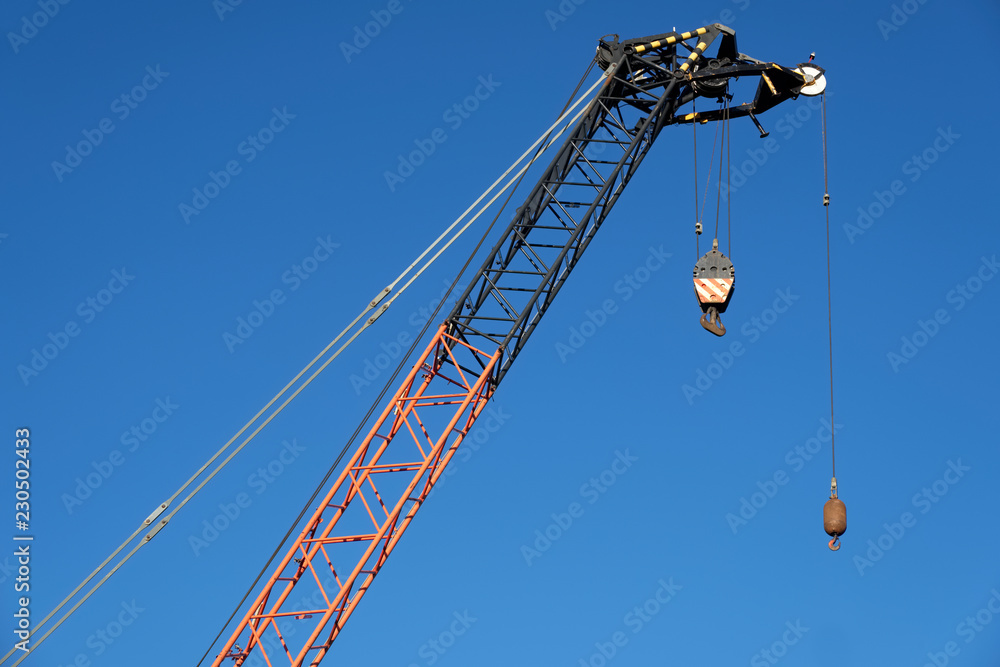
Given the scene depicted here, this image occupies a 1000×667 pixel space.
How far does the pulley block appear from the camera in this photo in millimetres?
51312

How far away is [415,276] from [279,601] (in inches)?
463

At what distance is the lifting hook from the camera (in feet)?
169

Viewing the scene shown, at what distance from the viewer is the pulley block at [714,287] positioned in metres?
51.3

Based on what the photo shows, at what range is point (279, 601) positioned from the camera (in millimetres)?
52719

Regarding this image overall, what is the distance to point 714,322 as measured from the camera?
51.5 m

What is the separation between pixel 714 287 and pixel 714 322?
110cm

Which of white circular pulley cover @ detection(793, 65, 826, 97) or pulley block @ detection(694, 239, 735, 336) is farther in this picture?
white circular pulley cover @ detection(793, 65, 826, 97)

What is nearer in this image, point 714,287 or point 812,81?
point 714,287

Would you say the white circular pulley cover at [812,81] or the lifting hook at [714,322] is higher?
the white circular pulley cover at [812,81]

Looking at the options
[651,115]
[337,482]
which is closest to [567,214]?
[651,115]

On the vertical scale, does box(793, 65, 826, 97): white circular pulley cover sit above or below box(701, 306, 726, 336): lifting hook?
above

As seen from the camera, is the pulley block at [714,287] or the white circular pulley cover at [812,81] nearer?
the pulley block at [714,287]

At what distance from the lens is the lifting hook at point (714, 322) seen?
5147 centimetres

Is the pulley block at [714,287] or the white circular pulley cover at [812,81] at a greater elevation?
the white circular pulley cover at [812,81]
